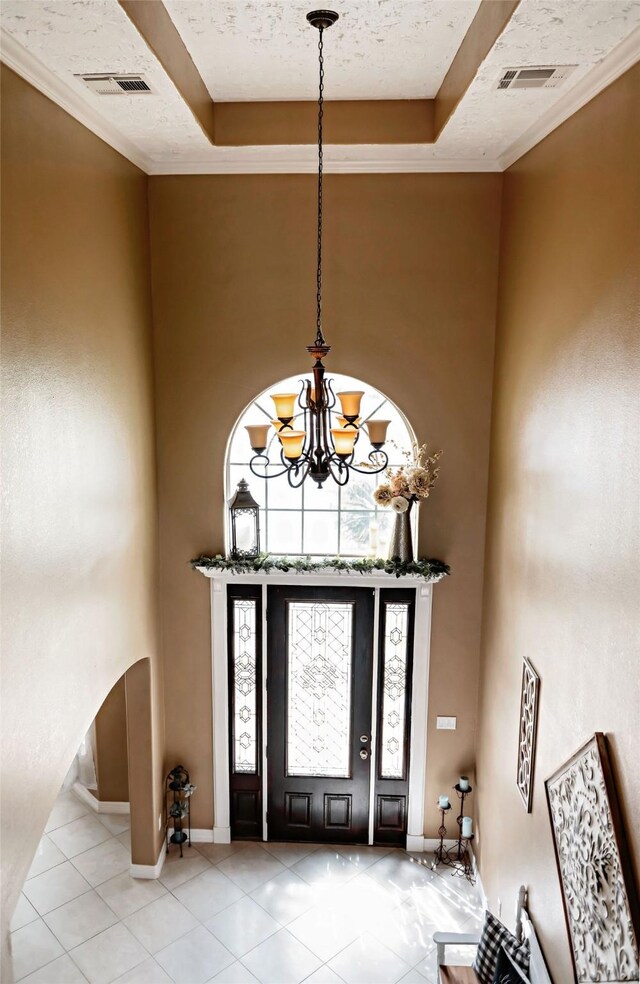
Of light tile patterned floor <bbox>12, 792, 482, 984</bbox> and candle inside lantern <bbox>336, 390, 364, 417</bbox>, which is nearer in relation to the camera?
candle inside lantern <bbox>336, 390, 364, 417</bbox>

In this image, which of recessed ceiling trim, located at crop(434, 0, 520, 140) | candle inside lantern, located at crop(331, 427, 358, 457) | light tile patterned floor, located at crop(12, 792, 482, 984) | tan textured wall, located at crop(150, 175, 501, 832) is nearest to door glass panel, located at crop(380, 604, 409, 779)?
tan textured wall, located at crop(150, 175, 501, 832)

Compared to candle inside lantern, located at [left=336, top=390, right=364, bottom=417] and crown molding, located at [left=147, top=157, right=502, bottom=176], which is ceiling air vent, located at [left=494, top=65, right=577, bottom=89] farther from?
candle inside lantern, located at [left=336, top=390, right=364, bottom=417]

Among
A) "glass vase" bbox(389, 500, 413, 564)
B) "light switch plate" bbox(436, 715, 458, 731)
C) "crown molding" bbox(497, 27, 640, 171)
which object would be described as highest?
"crown molding" bbox(497, 27, 640, 171)

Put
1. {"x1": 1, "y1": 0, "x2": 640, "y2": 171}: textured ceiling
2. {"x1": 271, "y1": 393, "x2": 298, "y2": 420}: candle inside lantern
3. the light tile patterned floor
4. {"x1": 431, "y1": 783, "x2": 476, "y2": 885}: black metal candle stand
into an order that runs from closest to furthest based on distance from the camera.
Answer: {"x1": 1, "y1": 0, "x2": 640, "y2": 171}: textured ceiling
{"x1": 271, "y1": 393, "x2": 298, "y2": 420}: candle inside lantern
the light tile patterned floor
{"x1": 431, "y1": 783, "x2": 476, "y2": 885}: black metal candle stand

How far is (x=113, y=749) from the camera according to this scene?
22.5ft

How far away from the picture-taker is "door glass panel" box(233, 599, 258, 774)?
6.06 m

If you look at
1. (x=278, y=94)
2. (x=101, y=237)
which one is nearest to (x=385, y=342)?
(x=278, y=94)

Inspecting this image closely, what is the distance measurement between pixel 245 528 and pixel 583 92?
12.4ft

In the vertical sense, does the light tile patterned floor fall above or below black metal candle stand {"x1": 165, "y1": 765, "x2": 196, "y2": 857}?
below

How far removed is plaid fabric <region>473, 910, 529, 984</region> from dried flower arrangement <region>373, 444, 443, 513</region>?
279 cm

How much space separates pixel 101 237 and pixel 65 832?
5143 mm

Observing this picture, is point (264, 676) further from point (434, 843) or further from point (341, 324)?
point (341, 324)

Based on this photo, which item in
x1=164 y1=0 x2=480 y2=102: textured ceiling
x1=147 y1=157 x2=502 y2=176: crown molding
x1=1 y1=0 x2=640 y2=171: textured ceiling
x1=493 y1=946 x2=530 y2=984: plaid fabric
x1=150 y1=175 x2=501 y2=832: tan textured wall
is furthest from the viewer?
x1=150 y1=175 x2=501 y2=832: tan textured wall

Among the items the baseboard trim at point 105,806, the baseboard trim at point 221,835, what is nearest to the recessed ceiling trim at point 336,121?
the baseboard trim at point 221,835
